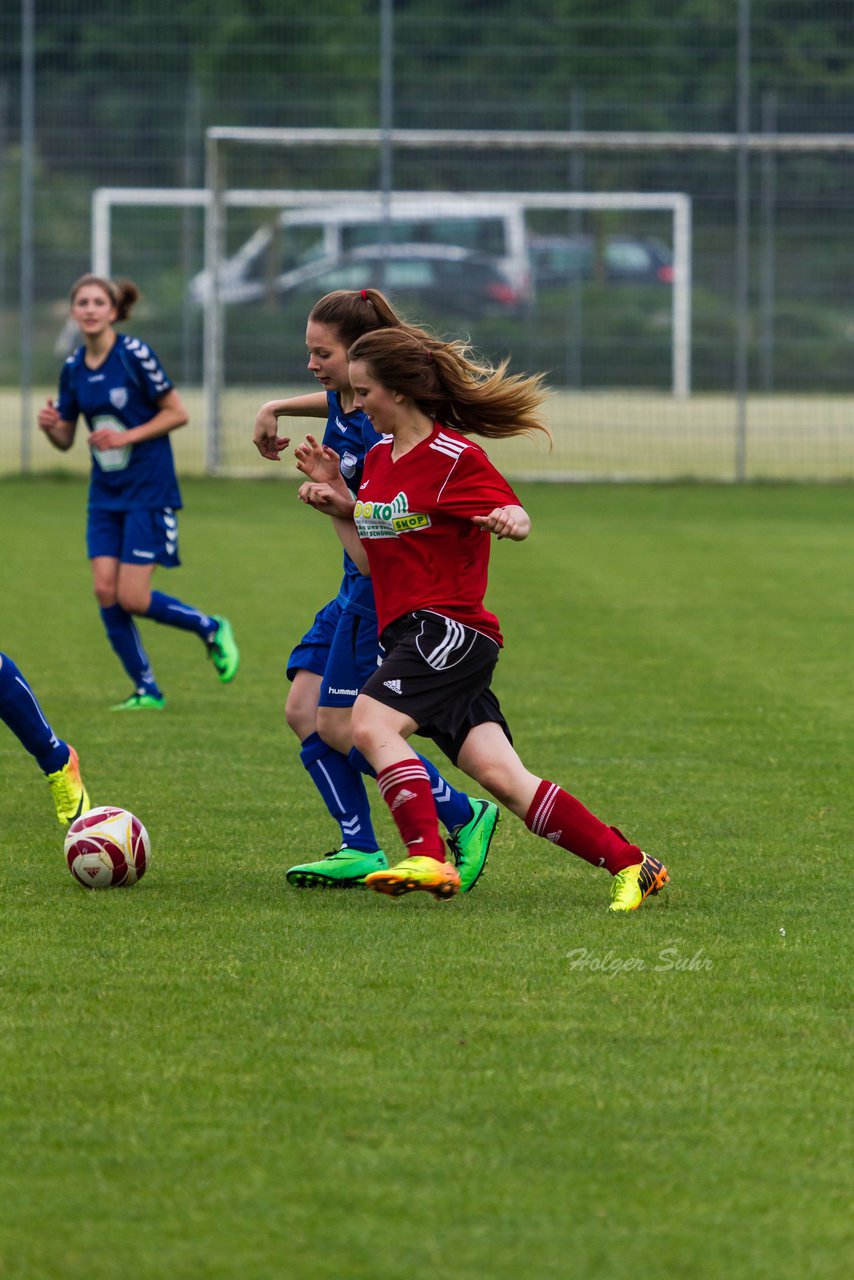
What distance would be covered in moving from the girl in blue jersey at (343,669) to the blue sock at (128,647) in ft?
10.4

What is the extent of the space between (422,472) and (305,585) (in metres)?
7.87

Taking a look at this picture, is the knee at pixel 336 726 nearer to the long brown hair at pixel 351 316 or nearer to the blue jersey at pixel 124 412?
the long brown hair at pixel 351 316

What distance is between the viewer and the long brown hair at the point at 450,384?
4.87 m

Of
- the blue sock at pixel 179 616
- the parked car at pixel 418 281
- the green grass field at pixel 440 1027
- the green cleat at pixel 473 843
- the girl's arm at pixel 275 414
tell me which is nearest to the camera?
the green grass field at pixel 440 1027

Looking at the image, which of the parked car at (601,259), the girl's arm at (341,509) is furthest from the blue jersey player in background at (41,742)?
the parked car at (601,259)

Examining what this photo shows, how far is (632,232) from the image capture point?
72.5ft

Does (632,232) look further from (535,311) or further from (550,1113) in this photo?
(550,1113)

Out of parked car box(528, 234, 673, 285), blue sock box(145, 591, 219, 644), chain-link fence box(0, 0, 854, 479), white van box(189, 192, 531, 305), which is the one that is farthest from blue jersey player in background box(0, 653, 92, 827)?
parked car box(528, 234, 673, 285)

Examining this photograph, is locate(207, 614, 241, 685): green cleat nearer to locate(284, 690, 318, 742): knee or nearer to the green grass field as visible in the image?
the green grass field

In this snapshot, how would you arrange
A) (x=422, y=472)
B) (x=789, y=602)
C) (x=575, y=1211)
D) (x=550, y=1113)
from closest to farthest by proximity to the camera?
(x=575, y=1211) < (x=550, y=1113) < (x=422, y=472) < (x=789, y=602)

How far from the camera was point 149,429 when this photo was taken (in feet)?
28.2

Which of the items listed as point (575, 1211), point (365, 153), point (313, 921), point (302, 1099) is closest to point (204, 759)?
point (313, 921)

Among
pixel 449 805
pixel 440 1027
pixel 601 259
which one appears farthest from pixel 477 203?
pixel 440 1027
